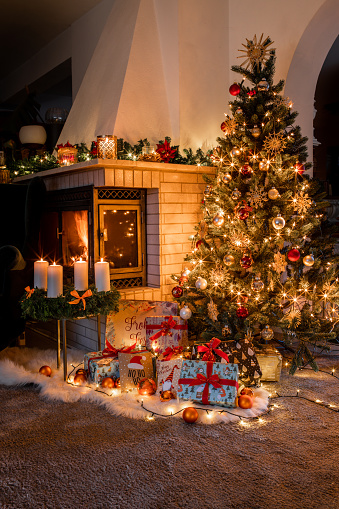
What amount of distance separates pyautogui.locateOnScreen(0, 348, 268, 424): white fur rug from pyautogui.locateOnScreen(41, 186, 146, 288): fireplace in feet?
2.48

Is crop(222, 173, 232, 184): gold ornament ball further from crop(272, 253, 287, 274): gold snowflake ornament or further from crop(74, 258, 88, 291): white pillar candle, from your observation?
crop(74, 258, 88, 291): white pillar candle

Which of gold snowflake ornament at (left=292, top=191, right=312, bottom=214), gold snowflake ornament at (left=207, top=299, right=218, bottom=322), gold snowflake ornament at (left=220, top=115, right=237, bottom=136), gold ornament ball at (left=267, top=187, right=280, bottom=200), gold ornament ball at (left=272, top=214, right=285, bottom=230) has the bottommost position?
gold snowflake ornament at (left=207, top=299, right=218, bottom=322)

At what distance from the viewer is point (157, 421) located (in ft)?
6.53

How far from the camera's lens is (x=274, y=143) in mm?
2609

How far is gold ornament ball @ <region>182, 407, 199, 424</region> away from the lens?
194cm

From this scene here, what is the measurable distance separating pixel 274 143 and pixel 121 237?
1.26 m

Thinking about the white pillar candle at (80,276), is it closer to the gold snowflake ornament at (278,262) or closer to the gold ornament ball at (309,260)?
the gold snowflake ornament at (278,262)

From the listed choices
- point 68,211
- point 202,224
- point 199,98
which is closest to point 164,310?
point 202,224

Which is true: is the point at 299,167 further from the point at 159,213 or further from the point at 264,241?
the point at 159,213

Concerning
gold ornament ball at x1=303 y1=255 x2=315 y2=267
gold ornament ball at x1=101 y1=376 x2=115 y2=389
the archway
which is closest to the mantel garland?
gold ornament ball at x1=101 y1=376 x2=115 y2=389

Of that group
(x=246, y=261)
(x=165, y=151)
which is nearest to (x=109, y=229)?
(x=165, y=151)

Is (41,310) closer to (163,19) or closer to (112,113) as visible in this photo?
(112,113)

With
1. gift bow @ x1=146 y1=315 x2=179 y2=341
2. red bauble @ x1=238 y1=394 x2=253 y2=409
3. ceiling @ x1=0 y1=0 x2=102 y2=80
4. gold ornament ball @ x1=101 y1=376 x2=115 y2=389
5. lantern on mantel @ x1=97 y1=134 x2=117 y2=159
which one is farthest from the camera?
ceiling @ x1=0 y1=0 x2=102 y2=80

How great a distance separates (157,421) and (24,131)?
330 centimetres
